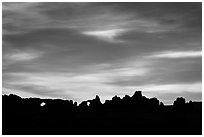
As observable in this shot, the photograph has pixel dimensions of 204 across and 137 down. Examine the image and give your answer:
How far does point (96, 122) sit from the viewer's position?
47.1 feet

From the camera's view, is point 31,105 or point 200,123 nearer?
point 200,123

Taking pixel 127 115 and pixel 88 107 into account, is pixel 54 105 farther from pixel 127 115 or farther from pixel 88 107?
pixel 127 115

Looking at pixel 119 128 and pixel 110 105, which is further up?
pixel 110 105

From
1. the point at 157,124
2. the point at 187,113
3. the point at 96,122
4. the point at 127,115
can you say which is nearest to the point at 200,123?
the point at 187,113

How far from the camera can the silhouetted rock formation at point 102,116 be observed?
1398 centimetres

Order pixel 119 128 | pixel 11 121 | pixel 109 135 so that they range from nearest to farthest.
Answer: pixel 109 135
pixel 119 128
pixel 11 121

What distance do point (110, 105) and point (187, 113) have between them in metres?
3.09

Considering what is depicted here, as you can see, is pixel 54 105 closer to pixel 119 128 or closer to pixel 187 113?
pixel 119 128

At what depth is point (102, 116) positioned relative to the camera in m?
14.5

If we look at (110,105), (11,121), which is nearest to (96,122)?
(110,105)

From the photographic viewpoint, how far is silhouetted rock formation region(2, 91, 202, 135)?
14.0m

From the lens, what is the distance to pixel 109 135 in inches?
514

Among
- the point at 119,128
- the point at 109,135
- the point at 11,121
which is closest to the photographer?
the point at 109,135

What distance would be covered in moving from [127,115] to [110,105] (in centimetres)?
94
